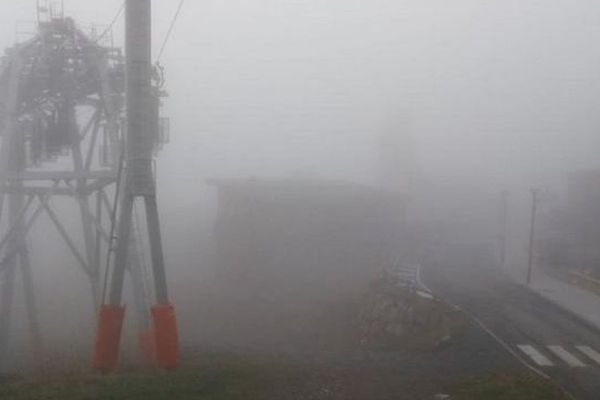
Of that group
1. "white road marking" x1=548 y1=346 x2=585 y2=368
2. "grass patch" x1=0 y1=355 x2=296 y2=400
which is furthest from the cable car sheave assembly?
"white road marking" x1=548 y1=346 x2=585 y2=368

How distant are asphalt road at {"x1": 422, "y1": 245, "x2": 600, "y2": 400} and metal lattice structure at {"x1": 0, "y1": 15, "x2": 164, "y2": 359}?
908 cm

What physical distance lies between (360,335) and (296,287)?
37.1 ft

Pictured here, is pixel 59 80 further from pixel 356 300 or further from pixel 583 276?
pixel 583 276

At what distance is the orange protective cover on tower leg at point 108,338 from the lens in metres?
15.0

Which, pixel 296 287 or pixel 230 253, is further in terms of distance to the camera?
pixel 230 253

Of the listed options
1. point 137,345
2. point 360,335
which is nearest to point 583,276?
point 360,335

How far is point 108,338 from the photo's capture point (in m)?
15.0

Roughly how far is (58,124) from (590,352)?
1444cm

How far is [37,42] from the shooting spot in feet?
72.4

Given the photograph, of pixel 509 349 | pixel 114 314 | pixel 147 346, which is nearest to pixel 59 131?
pixel 147 346

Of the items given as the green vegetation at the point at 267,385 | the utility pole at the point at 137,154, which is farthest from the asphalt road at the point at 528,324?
the utility pole at the point at 137,154

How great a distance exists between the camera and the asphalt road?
16.7 metres

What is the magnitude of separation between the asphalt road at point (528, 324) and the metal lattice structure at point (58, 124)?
29.8 feet

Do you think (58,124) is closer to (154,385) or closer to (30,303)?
(30,303)
